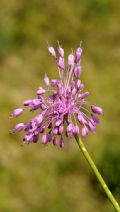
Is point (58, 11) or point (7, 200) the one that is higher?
point (58, 11)

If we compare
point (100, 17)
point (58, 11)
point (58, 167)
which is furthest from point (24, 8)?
point (58, 167)

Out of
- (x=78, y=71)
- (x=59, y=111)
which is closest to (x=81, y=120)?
(x=59, y=111)

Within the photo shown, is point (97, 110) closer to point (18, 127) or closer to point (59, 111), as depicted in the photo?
point (59, 111)

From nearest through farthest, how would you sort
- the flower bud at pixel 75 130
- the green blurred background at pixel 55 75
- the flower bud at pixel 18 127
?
1. the flower bud at pixel 75 130
2. the flower bud at pixel 18 127
3. the green blurred background at pixel 55 75

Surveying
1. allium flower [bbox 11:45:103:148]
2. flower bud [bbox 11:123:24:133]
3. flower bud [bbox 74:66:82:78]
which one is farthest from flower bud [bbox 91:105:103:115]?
flower bud [bbox 11:123:24:133]

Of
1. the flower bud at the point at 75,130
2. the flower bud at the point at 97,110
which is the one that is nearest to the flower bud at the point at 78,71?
the flower bud at the point at 97,110

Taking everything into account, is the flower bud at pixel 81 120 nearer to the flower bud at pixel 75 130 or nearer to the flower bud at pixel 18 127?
the flower bud at pixel 75 130

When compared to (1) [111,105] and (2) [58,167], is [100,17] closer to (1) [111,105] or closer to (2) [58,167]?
(1) [111,105]

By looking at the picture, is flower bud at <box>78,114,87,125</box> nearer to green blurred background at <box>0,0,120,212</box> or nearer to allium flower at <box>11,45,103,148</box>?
allium flower at <box>11,45,103,148</box>
